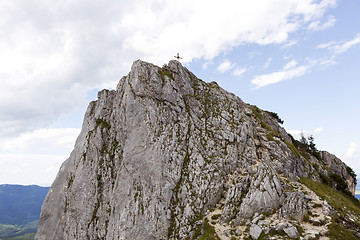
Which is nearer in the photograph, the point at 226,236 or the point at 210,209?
the point at 226,236

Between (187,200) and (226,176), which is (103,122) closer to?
(187,200)

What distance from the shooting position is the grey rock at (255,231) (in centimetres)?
2722

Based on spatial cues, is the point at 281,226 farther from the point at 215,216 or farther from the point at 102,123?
the point at 102,123

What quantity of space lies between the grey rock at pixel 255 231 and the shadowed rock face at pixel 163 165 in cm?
279

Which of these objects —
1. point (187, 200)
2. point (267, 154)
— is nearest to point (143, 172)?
point (187, 200)

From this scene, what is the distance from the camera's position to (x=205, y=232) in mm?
32281

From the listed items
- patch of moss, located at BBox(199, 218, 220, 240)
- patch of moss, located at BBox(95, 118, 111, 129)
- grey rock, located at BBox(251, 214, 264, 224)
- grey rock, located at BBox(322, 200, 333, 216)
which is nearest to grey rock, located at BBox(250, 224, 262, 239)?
grey rock, located at BBox(251, 214, 264, 224)

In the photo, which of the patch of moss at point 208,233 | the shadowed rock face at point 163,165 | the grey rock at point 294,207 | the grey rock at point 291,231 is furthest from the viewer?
the shadowed rock face at point 163,165

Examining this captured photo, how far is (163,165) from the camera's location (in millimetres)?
40969

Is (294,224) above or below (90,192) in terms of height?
below

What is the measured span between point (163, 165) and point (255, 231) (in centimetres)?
2053

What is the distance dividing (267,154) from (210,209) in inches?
699

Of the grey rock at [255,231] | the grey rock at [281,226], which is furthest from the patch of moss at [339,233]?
the grey rock at [255,231]

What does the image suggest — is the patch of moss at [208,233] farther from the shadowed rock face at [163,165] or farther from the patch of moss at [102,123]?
the patch of moss at [102,123]
